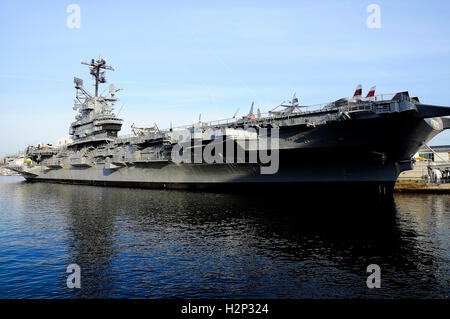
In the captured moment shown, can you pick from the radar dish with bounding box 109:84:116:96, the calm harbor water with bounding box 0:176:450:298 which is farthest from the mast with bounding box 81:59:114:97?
the calm harbor water with bounding box 0:176:450:298

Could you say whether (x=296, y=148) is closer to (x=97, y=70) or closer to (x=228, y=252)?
(x=228, y=252)

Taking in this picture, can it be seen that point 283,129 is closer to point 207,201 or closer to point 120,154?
point 207,201

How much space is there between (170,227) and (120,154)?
63.9 ft

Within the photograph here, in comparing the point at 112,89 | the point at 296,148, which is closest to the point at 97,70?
the point at 112,89

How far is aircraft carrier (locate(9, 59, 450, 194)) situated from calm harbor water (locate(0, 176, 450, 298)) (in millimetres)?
3626

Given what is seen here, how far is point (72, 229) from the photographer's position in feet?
41.1

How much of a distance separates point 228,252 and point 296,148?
1145cm

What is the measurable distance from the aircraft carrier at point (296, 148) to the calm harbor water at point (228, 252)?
3.63 metres

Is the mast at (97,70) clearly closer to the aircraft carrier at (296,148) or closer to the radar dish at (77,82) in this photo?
the radar dish at (77,82)

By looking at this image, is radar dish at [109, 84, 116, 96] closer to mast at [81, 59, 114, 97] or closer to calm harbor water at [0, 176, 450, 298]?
mast at [81, 59, 114, 97]

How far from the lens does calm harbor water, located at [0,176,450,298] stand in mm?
6883

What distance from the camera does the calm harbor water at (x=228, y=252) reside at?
6.88 metres

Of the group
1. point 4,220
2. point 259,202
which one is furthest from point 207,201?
point 4,220
